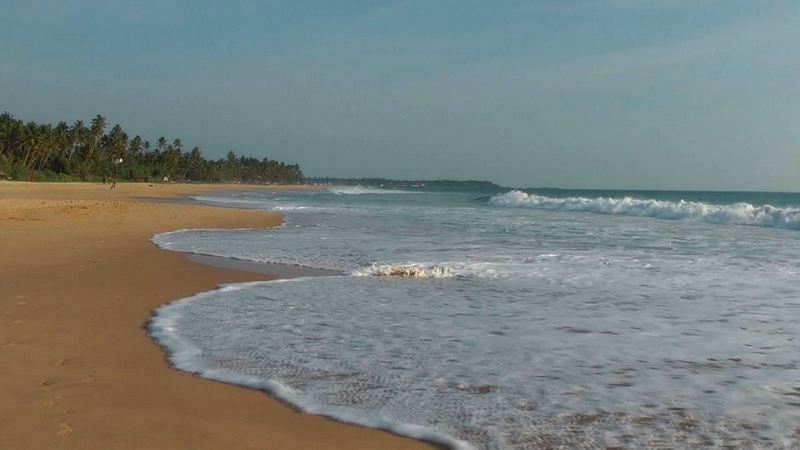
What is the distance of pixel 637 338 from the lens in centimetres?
630

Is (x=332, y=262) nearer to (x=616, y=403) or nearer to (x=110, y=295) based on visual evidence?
(x=110, y=295)

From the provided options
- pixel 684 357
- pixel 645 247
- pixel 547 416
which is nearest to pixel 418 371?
pixel 547 416

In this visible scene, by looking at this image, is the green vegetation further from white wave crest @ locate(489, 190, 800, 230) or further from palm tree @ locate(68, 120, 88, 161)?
white wave crest @ locate(489, 190, 800, 230)

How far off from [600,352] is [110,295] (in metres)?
5.53

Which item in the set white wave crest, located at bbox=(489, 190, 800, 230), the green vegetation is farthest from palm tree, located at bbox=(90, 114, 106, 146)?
white wave crest, located at bbox=(489, 190, 800, 230)

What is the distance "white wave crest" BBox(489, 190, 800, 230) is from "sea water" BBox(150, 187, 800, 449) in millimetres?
17656

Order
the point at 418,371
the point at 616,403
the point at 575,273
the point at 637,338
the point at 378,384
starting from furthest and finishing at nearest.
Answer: the point at 575,273 < the point at 637,338 < the point at 418,371 < the point at 378,384 < the point at 616,403

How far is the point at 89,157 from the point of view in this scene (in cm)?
8506

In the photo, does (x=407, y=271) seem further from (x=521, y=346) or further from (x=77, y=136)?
(x=77, y=136)

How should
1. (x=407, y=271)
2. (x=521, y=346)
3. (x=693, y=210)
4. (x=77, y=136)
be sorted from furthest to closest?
(x=77, y=136) → (x=693, y=210) → (x=407, y=271) → (x=521, y=346)

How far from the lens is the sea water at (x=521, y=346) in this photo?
4.11 m

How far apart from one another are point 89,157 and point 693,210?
73.6 metres

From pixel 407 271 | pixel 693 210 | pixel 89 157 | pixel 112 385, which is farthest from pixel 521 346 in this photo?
pixel 89 157

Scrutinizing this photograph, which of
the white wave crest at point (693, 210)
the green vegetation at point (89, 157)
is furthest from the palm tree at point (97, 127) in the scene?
the white wave crest at point (693, 210)
